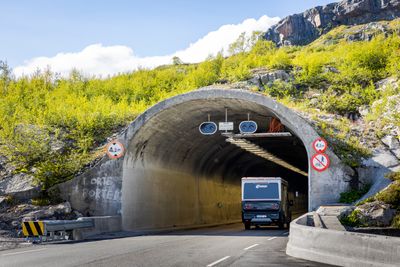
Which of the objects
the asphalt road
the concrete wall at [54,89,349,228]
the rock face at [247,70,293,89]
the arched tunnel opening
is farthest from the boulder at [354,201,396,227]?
the rock face at [247,70,293,89]

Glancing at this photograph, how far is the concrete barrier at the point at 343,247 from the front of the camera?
9203 mm

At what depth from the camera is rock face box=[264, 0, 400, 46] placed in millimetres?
110312

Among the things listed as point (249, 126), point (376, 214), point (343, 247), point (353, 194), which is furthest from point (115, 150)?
point (343, 247)

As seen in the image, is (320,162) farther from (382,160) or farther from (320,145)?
(382,160)

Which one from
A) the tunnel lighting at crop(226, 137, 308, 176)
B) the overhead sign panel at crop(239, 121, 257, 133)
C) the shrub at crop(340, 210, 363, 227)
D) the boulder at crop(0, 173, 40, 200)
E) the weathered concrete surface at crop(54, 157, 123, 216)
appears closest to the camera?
the shrub at crop(340, 210, 363, 227)

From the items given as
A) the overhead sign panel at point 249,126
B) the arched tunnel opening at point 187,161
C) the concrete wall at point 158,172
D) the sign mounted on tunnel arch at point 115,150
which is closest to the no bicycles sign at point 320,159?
the concrete wall at point 158,172

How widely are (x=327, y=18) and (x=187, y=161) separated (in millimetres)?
99618

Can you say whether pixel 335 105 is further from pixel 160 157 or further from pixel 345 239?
pixel 345 239

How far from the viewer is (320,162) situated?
21406 mm

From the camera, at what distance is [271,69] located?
36938 millimetres

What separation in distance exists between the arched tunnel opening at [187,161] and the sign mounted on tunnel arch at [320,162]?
2.98 metres

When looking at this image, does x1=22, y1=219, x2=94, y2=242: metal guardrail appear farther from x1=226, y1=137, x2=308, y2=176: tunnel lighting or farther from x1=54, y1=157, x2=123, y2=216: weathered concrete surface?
x1=226, y1=137, x2=308, y2=176: tunnel lighting

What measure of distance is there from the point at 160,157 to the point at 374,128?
11445 mm

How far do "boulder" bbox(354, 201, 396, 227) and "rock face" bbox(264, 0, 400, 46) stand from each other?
99252 millimetres
